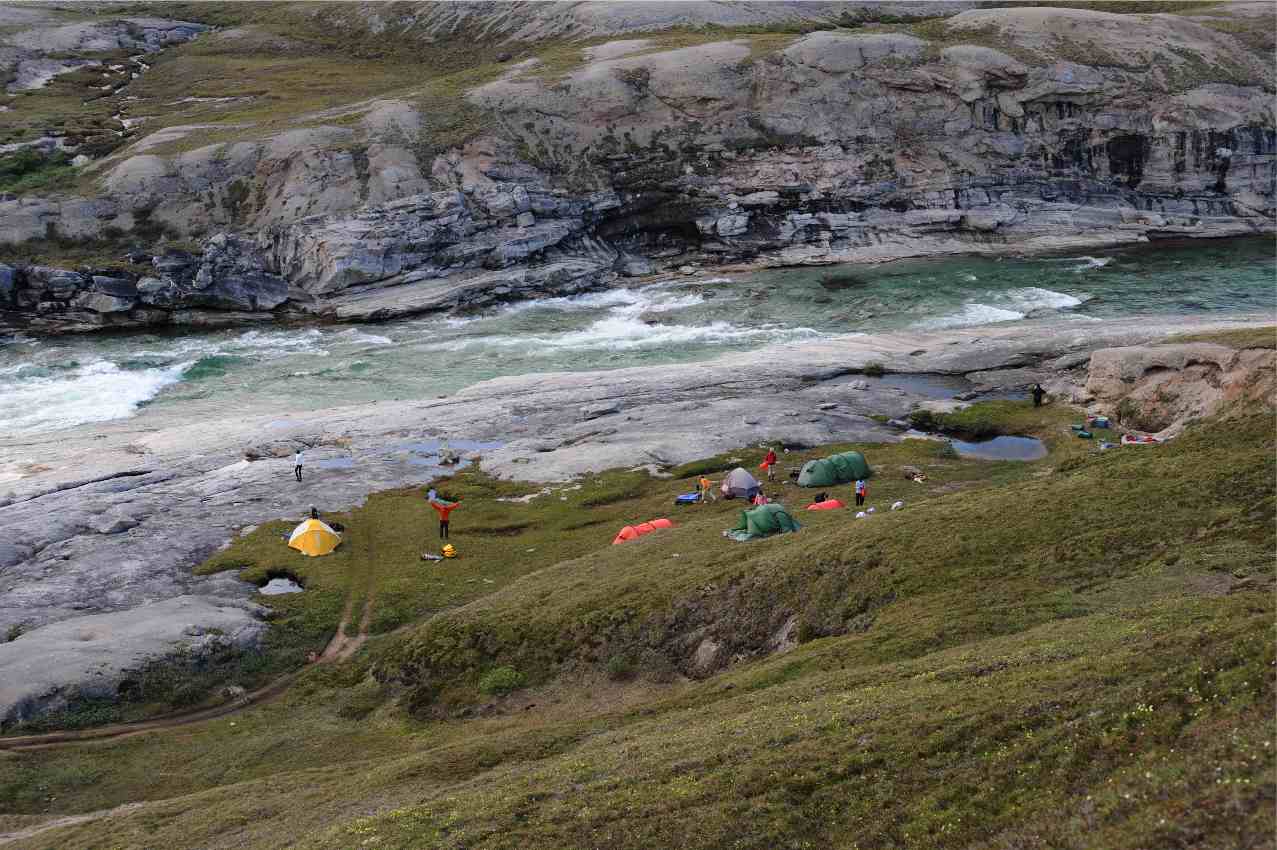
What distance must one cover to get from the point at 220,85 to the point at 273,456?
128 metres

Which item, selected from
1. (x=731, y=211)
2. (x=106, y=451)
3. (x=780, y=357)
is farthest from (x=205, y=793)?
(x=731, y=211)

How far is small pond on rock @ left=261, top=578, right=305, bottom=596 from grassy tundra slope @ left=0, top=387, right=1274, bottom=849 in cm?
100

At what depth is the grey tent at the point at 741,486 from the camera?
55.4m

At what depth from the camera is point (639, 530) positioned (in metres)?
50.8

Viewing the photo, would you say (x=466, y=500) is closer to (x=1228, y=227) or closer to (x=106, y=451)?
(x=106, y=451)

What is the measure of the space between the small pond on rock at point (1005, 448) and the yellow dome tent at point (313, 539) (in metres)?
A: 37.3

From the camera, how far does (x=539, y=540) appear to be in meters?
54.2

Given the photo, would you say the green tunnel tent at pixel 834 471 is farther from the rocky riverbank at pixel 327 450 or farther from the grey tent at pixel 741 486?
the rocky riverbank at pixel 327 450

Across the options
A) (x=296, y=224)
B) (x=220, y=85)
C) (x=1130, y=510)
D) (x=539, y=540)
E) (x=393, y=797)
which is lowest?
(x=539, y=540)

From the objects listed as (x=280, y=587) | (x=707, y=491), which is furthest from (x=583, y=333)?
(x=280, y=587)

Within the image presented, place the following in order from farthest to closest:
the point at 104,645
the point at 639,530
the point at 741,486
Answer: the point at 741,486
the point at 639,530
the point at 104,645

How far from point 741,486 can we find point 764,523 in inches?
397

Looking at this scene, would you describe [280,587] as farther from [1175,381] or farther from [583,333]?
[583,333]

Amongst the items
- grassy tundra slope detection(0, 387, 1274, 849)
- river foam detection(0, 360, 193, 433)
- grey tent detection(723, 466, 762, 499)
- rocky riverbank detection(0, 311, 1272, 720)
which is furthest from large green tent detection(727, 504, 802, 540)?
river foam detection(0, 360, 193, 433)
